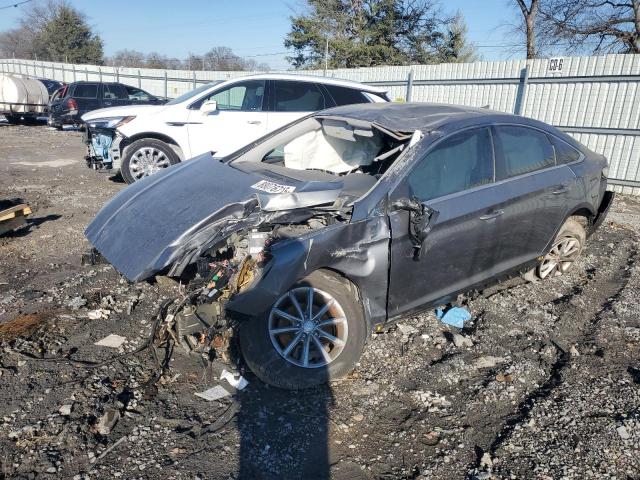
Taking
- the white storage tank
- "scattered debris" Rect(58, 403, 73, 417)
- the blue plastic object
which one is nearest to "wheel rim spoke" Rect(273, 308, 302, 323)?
"scattered debris" Rect(58, 403, 73, 417)

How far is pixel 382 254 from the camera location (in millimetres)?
3199

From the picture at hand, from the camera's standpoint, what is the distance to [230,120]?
26.6 feet

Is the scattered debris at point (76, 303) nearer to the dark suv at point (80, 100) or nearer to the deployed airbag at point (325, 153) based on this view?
the deployed airbag at point (325, 153)

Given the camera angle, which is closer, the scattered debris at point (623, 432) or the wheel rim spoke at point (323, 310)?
the scattered debris at point (623, 432)

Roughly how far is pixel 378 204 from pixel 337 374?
1.14m

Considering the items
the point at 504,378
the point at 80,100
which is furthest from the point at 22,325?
the point at 80,100

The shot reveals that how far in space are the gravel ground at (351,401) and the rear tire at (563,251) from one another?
32 centimetres

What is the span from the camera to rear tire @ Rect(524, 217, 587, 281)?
4805mm

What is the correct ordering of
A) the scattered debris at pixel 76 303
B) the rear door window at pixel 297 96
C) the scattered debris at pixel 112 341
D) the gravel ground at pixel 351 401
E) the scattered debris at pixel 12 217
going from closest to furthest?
the gravel ground at pixel 351 401, the scattered debris at pixel 112 341, the scattered debris at pixel 76 303, the scattered debris at pixel 12 217, the rear door window at pixel 297 96

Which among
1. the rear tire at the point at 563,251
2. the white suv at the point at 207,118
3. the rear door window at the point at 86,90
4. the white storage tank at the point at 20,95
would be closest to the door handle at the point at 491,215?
the rear tire at the point at 563,251

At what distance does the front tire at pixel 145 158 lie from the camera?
7.96m

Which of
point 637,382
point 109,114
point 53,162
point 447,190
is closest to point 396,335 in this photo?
point 447,190

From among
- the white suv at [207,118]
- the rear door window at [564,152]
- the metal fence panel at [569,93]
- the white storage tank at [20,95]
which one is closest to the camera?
the rear door window at [564,152]

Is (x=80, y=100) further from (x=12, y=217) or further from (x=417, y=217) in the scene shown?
(x=417, y=217)
